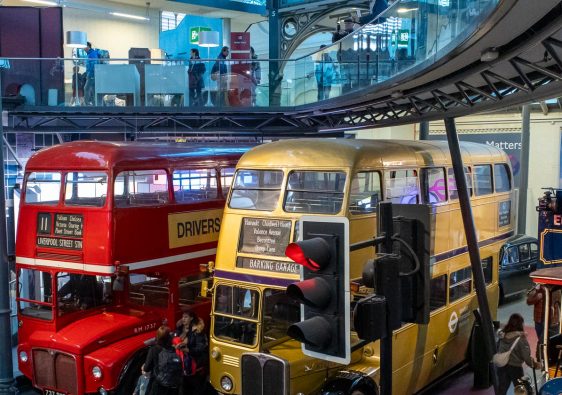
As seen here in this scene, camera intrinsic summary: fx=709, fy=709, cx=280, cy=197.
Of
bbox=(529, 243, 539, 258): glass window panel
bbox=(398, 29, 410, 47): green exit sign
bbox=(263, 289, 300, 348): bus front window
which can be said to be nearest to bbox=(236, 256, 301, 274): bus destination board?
bbox=(263, 289, 300, 348): bus front window

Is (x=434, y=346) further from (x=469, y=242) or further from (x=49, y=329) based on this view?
(x=49, y=329)

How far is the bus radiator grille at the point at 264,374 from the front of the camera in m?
9.25

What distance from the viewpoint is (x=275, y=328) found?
9.87m

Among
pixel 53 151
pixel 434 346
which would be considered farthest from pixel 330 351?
pixel 53 151

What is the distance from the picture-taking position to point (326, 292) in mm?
4793

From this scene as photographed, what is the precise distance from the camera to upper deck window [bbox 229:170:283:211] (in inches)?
393

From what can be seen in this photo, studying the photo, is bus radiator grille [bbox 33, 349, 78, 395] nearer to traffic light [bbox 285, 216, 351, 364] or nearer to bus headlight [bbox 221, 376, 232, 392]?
bus headlight [bbox 221, 376, 232, 392]

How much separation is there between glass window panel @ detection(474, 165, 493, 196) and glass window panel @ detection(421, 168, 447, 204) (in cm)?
122

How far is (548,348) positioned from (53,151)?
329 inches

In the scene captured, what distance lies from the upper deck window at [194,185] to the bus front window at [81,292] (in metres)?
1.95

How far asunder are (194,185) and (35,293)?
3.31 meters

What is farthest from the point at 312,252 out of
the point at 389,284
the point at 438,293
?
the point at 438,293

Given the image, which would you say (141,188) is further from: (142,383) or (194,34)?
(194,34)

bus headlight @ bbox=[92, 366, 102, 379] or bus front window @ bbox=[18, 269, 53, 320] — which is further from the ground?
bus front window @ bbox=[18, 269, 53, 320]
